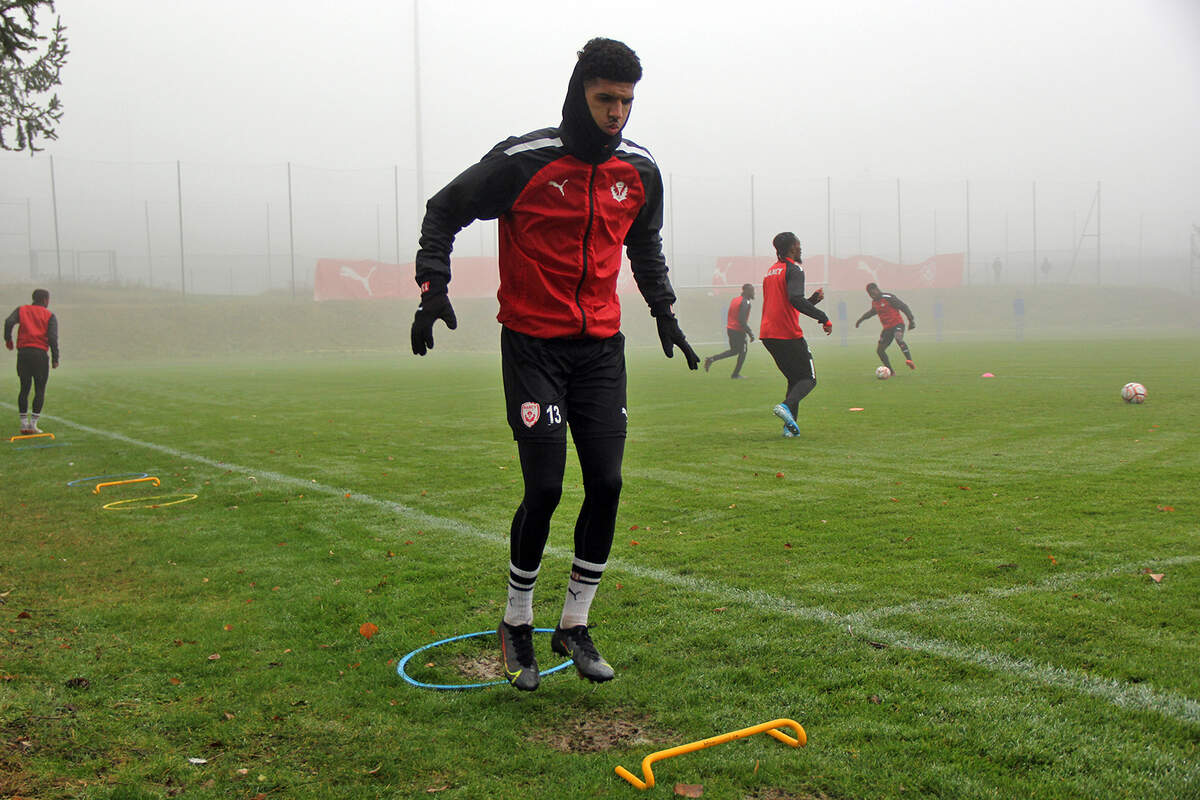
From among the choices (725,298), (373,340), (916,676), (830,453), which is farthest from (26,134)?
(725,298)

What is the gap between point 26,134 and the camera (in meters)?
13.3

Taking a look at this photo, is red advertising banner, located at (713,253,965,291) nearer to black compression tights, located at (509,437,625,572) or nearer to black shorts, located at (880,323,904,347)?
black shorts, located at (880,323,904,347)

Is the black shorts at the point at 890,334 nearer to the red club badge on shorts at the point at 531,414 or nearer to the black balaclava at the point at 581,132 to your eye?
the black balaclava at the point at 581,132

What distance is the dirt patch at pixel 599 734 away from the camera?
308 centimetres

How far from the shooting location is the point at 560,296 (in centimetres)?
371

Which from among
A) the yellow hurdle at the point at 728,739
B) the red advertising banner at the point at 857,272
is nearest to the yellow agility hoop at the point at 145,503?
the yellow hurdle at the point at 728,739

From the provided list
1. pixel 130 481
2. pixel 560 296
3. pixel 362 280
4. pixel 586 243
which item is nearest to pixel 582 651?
pixel 560 296

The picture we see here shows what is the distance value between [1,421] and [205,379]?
430 inches

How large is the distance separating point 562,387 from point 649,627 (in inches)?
45.6

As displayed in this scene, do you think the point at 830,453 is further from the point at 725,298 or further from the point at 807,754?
the point at 725,298

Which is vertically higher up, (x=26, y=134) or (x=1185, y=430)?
(x=26, y=134)

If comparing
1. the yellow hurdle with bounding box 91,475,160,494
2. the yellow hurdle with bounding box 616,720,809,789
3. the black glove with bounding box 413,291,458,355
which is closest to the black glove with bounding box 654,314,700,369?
the black glove with bounding box 413,291,458,355

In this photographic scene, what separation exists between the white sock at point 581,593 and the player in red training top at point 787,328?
283 inches

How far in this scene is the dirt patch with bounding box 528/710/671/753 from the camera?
3.08m
